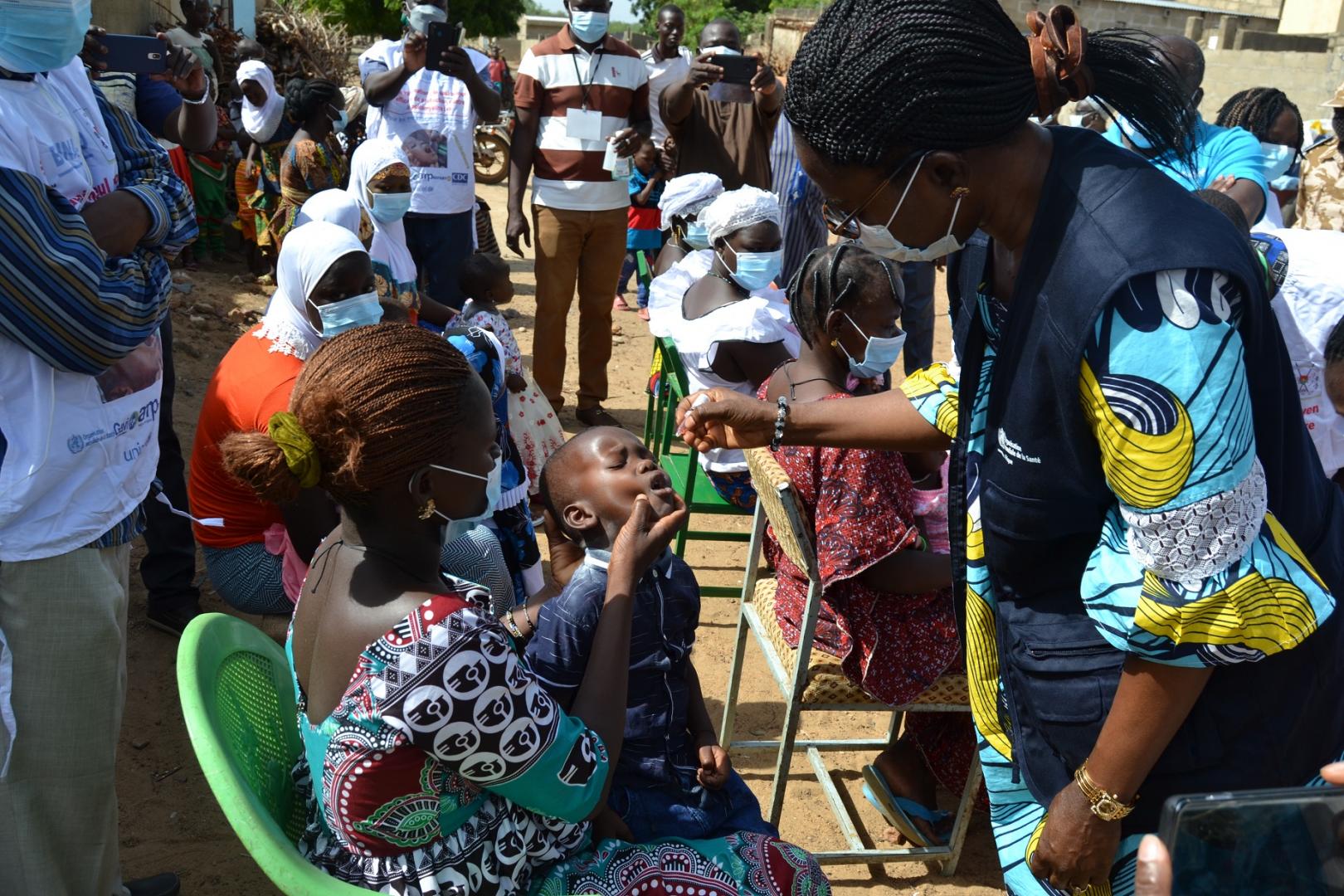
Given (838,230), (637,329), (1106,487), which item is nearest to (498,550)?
Result: (838,230)

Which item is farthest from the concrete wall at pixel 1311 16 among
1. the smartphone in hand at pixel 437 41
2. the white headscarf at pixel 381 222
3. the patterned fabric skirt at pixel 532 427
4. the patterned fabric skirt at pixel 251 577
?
the patterned fabric skirt at pixel 251 577

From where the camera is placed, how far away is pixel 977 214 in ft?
5.28

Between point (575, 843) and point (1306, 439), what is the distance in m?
1.40

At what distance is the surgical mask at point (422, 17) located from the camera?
642 centimetres

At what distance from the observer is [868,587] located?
2.97m

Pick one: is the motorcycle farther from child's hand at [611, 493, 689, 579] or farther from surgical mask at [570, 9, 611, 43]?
child's hand at [611, 493, 689, 579]

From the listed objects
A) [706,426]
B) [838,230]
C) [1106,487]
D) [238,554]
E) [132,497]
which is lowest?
[238,554]

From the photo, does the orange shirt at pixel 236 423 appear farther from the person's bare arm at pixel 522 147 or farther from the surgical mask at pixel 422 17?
the surgical mask at pixel 422 17

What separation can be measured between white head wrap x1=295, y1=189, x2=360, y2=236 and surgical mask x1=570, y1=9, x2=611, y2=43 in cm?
225

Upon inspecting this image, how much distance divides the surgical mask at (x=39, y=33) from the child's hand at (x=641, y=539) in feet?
4.71

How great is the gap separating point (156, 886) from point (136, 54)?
2.65m

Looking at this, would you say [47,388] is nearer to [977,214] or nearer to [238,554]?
[238,554]

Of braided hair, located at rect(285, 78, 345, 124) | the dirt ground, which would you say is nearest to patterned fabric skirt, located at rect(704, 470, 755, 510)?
the dirt ground

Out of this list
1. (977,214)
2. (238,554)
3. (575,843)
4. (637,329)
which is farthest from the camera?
(637,329)
